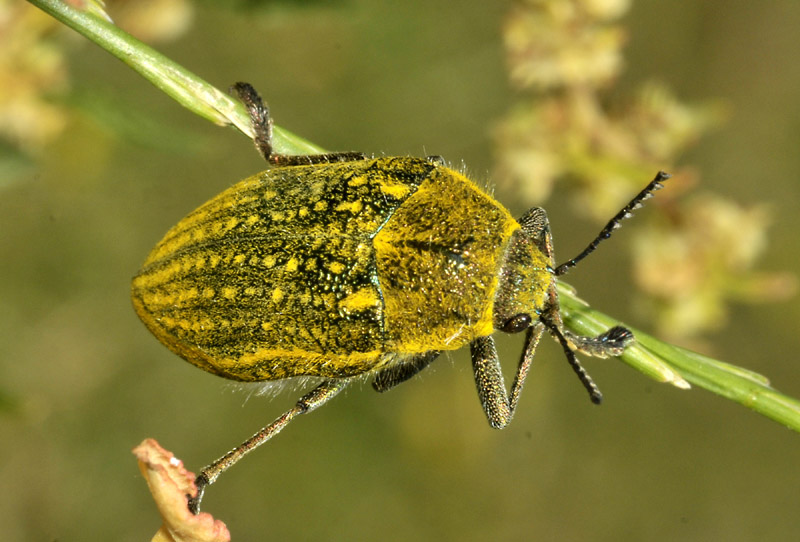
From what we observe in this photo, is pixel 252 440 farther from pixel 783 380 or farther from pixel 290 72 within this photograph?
pixel 783 380

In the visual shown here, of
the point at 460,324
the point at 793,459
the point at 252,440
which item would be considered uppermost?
the point at 793,459

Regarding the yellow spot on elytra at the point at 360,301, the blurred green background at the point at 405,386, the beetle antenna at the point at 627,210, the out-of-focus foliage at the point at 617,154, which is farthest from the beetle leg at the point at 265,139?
the blurred green background at the point at 405,386

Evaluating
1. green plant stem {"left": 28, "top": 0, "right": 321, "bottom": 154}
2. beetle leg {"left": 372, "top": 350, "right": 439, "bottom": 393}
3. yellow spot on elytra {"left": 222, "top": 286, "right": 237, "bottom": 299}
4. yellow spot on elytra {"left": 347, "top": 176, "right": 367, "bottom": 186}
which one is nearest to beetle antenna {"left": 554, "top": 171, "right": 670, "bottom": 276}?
beetle leg {"left": 372, "top": 350, "right": 439, "bottom": 393}

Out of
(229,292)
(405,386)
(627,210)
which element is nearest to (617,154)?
(627,210)

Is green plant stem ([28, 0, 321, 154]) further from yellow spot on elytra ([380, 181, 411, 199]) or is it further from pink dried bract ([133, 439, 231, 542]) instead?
pink dried bract ([133, 439, 231, 542])

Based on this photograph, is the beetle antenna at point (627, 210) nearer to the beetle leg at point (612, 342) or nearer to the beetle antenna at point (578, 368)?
the beetle antenna at point (578, 368)

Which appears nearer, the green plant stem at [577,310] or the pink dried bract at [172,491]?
the pink dried bract at [172,491]

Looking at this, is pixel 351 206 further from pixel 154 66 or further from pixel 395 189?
pixel 154 66

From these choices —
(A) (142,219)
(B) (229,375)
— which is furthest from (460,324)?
(A) (142,219)
